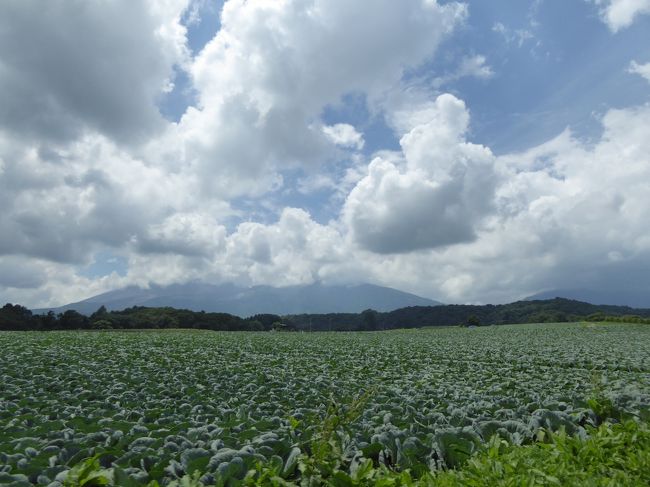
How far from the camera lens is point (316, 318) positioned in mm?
149125

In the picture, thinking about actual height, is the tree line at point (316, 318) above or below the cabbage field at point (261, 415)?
above

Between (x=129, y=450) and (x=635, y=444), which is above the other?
(x=129, y=450)

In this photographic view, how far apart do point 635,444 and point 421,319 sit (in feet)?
462

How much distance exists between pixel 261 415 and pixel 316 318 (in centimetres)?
14227

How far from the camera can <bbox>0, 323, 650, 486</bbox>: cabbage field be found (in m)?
5.45

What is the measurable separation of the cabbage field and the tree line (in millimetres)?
62272

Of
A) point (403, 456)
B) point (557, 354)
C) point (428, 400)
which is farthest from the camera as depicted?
point (557, 354)

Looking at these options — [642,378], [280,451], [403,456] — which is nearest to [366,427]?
[403,456]

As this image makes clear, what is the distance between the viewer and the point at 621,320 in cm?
7269

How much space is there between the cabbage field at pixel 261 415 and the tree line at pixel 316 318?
62272 millimetres

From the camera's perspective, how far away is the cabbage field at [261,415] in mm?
5449

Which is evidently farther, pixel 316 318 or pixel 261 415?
pixel 316 318

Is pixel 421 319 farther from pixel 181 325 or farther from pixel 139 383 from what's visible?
pixel 139 383

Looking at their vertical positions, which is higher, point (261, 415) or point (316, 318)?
point (316, 318)
